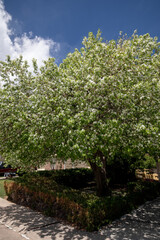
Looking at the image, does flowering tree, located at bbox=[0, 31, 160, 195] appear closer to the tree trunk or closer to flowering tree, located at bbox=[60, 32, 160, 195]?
flowering tree, located at bbox=[60, 32, 160, 195]

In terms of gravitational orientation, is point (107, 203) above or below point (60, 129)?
below

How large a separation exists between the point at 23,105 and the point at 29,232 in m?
5.24

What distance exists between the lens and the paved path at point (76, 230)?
20.9 ft

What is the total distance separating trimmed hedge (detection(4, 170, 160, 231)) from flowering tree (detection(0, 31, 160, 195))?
175 cm

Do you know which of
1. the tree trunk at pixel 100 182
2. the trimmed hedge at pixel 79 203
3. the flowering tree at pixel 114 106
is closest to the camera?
the flowering tree at pixel 114 106

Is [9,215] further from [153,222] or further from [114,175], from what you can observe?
[114,175]

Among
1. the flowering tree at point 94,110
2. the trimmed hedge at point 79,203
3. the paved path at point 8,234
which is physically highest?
the flowering tree at point 94,110

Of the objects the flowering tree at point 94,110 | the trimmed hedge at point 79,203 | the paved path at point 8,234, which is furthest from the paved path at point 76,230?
the flowering tree at point 94,110

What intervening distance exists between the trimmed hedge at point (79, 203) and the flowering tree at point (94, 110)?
68.9 inches

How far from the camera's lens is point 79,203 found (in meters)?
7.50

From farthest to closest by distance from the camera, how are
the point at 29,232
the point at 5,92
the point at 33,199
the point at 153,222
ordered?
the point at 33,199 → the point at 5,92 → the point at 153,222 → the point at 29,232

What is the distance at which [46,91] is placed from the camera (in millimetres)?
8562

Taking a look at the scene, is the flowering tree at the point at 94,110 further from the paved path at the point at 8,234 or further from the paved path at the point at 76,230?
the paved path at the point at 8,234

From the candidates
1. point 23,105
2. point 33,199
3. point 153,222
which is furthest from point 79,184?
point 23,105
